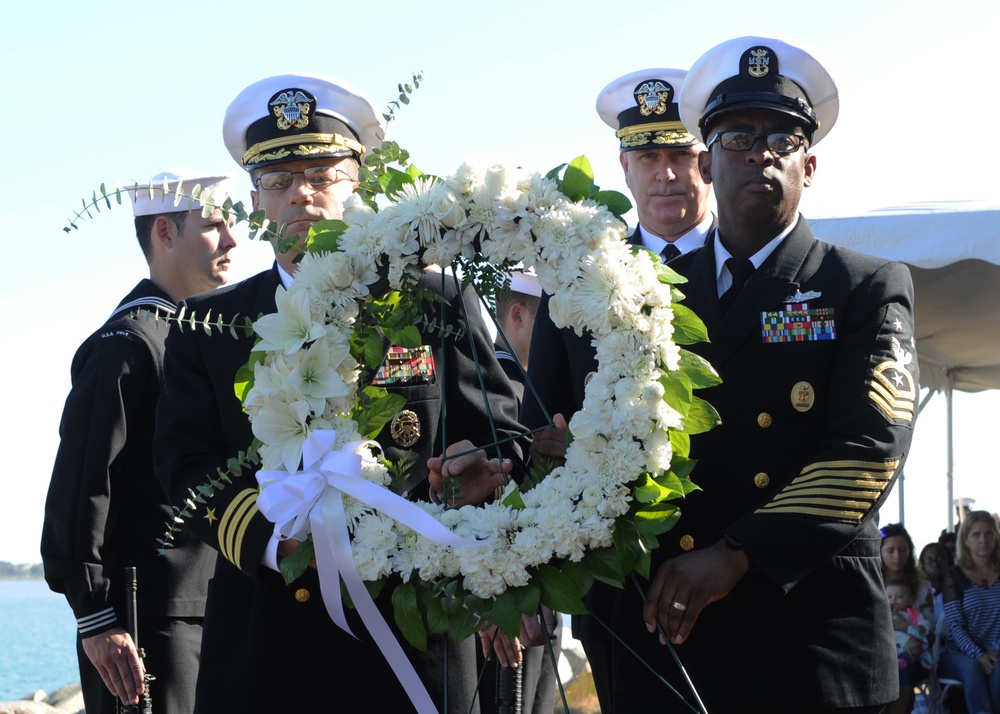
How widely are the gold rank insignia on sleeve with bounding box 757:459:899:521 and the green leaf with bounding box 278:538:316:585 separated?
1039mm

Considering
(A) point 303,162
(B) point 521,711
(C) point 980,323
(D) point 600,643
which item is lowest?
(B) point 521,711

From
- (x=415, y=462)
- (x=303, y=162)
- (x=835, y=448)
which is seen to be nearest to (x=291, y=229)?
(x=303, y=162)

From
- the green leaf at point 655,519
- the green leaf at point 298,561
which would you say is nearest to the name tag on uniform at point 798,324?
the green leaf at point 655,519

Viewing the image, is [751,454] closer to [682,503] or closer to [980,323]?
[682,503]

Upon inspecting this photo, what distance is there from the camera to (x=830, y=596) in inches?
115

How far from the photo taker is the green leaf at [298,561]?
117 inches

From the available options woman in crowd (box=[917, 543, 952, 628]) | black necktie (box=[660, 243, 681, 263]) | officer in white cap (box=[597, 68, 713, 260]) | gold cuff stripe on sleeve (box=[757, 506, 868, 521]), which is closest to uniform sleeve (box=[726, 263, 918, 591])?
gold cuff stripe on sleeve (box=[757, 506, 868, 521])

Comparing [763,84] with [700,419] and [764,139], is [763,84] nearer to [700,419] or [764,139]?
[764,139]

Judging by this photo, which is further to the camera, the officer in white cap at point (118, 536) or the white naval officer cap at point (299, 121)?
the officer in white cap at point (118, 536)

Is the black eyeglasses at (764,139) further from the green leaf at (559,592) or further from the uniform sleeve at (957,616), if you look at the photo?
the uniform sleeve at (957,616)

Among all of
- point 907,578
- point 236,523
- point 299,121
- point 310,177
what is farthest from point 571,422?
point 907,578

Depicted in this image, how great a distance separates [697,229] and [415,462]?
1.90 m

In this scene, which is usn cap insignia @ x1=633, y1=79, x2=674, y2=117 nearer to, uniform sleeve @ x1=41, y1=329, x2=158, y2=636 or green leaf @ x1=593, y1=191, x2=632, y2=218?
uniform sleeve @ x1=41, y1=329, x2=158, y2=636

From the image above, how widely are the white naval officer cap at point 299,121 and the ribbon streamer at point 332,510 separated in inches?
49.5
